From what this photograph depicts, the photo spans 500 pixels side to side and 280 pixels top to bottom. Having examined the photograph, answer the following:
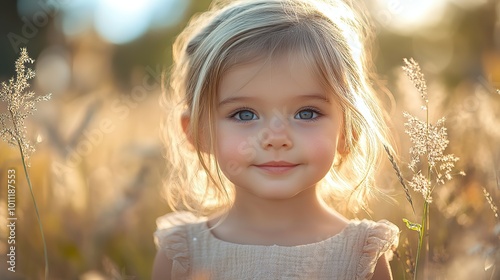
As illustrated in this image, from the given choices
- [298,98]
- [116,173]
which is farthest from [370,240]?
[116,173]

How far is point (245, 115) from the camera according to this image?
7.01 feet

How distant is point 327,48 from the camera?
2.17 meters

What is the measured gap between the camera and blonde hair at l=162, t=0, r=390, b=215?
2143 mm

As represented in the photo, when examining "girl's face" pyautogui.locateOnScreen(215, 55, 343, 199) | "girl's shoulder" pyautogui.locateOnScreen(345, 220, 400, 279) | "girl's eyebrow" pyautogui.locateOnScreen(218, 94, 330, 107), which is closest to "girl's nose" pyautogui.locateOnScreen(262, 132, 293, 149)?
"girl's face" pyautogui.locateOnScreen(215, 55, 343, 199)

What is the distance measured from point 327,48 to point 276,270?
656 millimetres

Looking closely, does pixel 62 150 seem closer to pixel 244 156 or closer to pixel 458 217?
pixel 244 156

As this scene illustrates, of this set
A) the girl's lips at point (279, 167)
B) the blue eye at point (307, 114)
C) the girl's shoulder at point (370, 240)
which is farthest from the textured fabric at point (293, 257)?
the blue eye at point (307, 114)

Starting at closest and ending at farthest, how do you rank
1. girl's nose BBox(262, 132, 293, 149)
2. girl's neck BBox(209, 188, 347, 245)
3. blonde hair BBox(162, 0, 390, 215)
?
girl's nose BBox(262, 132, 293, 149) → blonde hair BBox(162, 0, 390, 215) → girl's neck BBox(209, 188, 347, 245)

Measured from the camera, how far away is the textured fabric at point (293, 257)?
219 centimetres

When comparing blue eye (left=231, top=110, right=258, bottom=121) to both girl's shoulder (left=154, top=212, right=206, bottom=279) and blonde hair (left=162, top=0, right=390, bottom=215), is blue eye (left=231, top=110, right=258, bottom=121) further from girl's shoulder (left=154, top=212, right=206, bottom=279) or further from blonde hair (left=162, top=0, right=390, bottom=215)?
girl's shoulder (left=154, top=212, right=206, bottom=279)

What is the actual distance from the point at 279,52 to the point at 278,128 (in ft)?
0.72

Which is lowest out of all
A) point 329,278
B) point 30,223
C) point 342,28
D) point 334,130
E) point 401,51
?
point 329,278

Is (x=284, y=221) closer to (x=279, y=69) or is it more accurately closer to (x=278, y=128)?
(x=278, y=128)

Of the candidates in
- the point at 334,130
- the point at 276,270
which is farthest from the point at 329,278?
the point at 334,130
